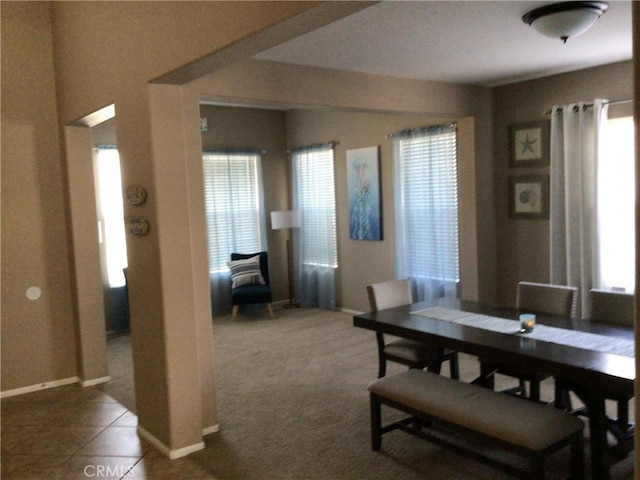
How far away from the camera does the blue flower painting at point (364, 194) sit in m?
6.37

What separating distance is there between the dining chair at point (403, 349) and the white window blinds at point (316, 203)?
8.85 feet

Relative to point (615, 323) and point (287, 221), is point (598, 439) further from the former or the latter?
point (287, 221)

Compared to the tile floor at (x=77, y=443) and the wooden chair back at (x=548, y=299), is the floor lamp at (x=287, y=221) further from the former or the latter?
the wooden chair back at (x=548, y=299)

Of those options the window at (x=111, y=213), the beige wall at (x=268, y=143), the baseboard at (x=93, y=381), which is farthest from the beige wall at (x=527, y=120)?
the window at (x=111, y=213)

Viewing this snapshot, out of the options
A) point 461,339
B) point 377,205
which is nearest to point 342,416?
point 461,339

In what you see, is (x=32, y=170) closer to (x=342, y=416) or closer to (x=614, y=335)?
(x=342, y=416)

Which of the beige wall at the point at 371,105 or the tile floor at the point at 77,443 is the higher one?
the beige wall at the point at 371,105

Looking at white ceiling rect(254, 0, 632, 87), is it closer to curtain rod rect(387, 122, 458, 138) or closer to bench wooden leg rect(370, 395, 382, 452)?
curtain rod rect(387, 122, 458, 138)

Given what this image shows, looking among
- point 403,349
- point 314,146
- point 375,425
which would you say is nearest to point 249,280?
point 314,146

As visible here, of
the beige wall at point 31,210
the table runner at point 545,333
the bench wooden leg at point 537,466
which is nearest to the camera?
the bench wooden leg at point 537,466

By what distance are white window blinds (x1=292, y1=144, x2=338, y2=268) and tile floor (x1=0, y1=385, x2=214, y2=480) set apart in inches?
135

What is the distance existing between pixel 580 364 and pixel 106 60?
3230 mm

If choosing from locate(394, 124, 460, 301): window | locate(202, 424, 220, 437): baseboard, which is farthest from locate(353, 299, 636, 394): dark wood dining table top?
locate(394, 124, 460, 301): window

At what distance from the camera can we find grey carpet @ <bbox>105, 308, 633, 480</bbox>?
10.0 feet
